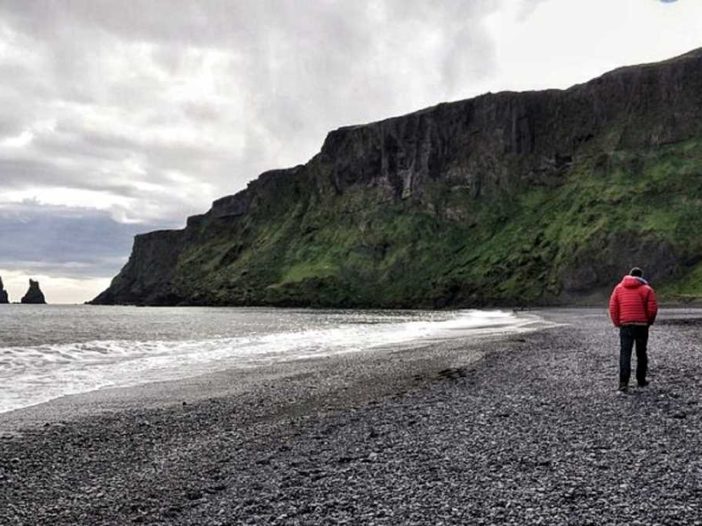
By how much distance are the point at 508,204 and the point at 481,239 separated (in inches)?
516

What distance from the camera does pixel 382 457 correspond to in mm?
10883

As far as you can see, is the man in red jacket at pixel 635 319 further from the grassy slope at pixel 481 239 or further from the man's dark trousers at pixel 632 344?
the grassy slope at pixel 481 239

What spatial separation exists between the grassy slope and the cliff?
1.26 feet

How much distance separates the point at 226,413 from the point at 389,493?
8823 mm

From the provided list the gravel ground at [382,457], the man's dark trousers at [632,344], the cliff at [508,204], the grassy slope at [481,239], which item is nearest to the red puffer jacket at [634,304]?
the man's dark trousers at [632,344]

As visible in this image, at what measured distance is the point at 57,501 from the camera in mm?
9625

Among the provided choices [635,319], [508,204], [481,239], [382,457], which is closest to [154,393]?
[382,457]

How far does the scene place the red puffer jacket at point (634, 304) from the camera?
16.0m

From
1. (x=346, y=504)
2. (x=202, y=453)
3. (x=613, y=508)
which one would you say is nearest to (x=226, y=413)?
(x=202, y=453)

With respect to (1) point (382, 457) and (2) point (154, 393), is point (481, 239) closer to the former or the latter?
(2) point (154, 393)

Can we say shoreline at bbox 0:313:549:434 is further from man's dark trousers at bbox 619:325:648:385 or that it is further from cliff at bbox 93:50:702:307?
cliff at bbox 93:50:702:307

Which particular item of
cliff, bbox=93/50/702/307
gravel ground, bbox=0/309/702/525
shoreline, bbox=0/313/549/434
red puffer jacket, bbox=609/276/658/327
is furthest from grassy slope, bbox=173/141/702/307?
gravel ground, bbox=0/309/702/525

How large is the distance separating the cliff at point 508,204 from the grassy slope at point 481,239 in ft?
1.26

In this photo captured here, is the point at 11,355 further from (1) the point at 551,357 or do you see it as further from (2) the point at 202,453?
(1) the point at 551,357
